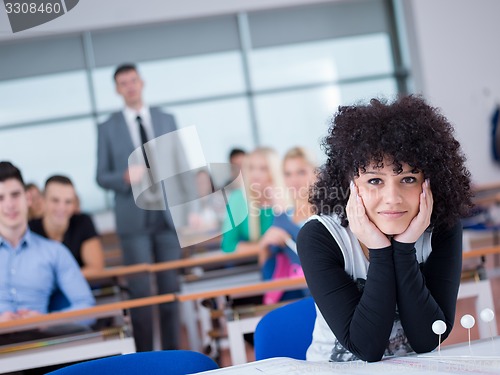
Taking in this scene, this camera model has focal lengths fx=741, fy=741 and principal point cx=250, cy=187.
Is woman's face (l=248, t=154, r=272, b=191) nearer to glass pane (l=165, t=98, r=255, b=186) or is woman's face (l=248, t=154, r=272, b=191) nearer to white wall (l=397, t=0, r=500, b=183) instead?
glass pane (l=165, t=98, r=255, b=186)

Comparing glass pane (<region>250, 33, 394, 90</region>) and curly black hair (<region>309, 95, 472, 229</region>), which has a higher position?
glass pane (<region>250, 33, 394, 90</region>)

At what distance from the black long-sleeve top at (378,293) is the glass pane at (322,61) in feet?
19.9

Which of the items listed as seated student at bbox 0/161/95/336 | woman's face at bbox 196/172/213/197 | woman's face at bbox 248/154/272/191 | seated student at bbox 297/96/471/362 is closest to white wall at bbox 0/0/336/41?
woman's face at bbox 248/154/272/191

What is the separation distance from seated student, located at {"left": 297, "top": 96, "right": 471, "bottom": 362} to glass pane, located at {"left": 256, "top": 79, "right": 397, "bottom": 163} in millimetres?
5858

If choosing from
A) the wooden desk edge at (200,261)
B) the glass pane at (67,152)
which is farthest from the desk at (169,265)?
the glass pane at (67,152)

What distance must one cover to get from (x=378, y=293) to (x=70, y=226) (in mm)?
2867

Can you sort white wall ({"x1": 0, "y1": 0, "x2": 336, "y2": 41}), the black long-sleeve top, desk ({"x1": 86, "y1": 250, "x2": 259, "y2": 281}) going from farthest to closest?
white wall ({"x1": 0, "y1": 0, "x2": 336, "y2": 41}) → desk ({"x1": 86, "y1": 250, "x2": 259, "y2": 281}) → the black long-sleeve top

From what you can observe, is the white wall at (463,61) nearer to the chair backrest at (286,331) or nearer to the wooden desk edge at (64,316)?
the wooden desk edge at (64,316)

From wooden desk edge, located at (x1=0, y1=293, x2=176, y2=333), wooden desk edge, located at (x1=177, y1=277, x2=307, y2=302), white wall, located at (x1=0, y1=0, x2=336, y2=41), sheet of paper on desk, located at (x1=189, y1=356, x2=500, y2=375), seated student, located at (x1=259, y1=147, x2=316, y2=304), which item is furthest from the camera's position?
white wall, located at (x1=0, y1=0, x2=336, y2=41)

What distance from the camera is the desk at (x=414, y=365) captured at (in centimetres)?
131

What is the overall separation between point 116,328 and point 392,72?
217 inches

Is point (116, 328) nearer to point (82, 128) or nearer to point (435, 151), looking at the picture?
point (435, 151)

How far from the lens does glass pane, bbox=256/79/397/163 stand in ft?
25.0

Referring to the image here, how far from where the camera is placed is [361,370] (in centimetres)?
138
